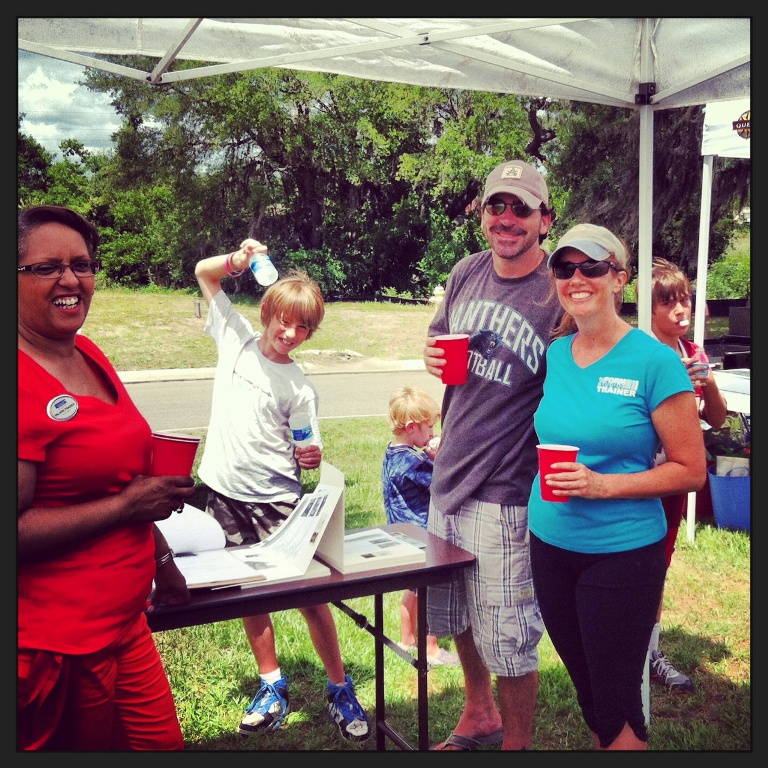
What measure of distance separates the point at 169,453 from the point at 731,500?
4.63 m

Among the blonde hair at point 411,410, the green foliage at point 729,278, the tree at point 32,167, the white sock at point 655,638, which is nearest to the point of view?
the white sock at point 655,638

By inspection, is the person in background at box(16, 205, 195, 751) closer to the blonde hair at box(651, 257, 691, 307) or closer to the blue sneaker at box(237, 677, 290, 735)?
the blue sneaker at box(237, 677, 290, 735)

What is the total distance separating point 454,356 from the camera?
2.76 m

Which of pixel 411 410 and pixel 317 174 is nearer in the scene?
pixel 411 410

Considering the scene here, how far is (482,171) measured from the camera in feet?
73.3

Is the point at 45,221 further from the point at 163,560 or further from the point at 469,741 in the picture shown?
the point at 469,741

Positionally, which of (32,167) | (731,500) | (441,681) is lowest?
(441,681)

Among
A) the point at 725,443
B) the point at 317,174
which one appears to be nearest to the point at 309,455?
the point at 725,443

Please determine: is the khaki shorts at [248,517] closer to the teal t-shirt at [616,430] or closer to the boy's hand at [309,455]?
the boy's hand at [309,455]

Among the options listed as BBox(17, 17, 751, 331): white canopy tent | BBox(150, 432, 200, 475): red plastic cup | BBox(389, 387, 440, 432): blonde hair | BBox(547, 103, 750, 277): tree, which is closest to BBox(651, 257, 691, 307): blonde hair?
BBox(17, 17, 751, 331): white canopy tent

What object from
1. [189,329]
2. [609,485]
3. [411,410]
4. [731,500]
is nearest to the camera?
[609,485]

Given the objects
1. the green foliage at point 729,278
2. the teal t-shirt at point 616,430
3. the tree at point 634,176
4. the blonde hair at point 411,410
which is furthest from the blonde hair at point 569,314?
the green foliage at point 729,278

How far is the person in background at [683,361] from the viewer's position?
10.9 feet

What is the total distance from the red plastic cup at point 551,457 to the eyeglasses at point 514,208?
91 cm
